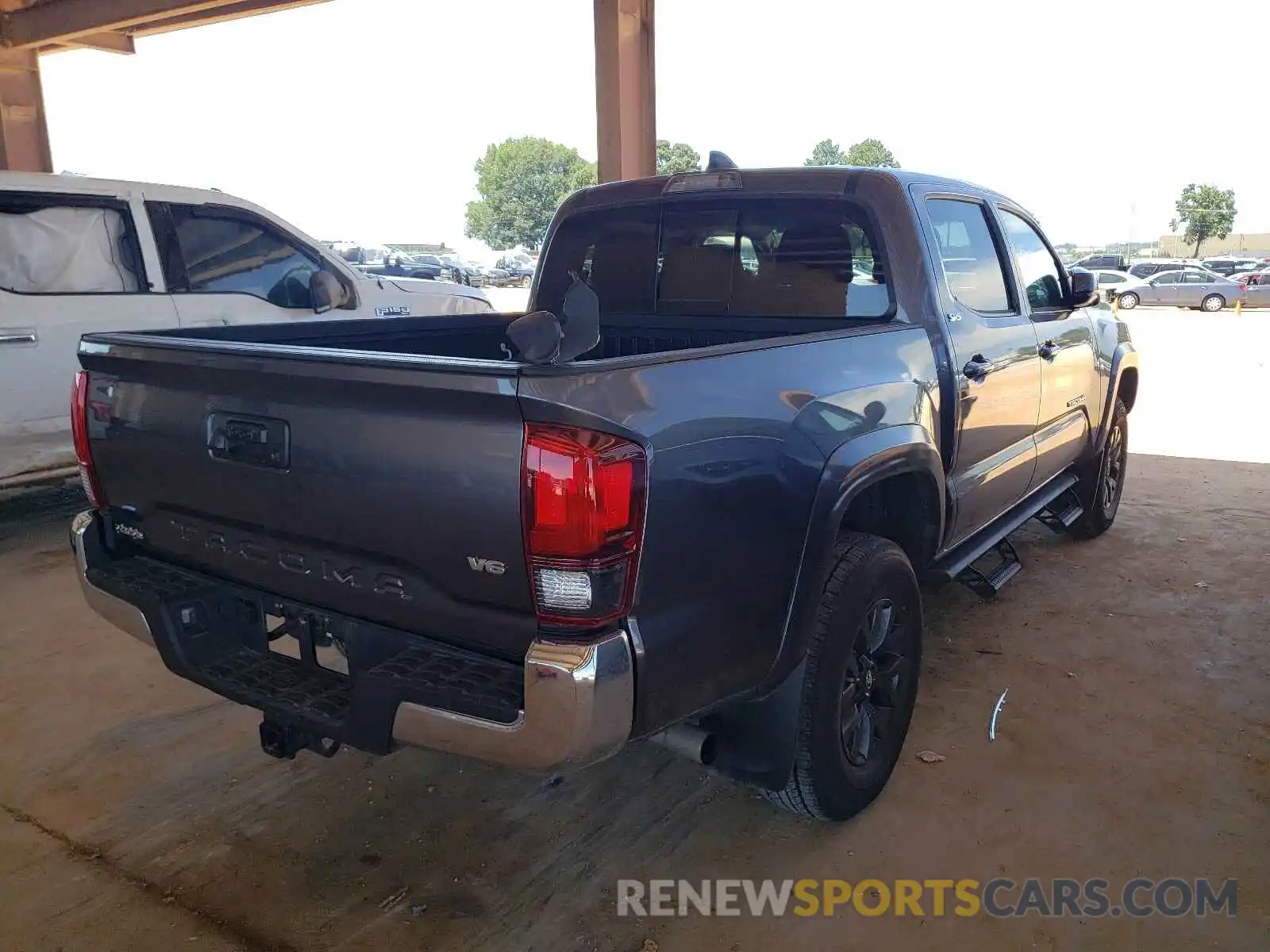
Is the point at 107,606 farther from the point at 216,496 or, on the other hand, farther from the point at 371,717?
the point at 371,717

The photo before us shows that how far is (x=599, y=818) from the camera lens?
9.55 feet

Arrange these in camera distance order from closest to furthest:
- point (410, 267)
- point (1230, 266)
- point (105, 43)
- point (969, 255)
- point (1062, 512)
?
1. point (969, 255)
2. point (1062, 512)
3. point (105, 43)
4. point (410, 267)
5. point (1230, 266)

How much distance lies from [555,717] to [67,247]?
5147mm

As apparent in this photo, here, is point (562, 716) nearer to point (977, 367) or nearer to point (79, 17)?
point (977, 367)

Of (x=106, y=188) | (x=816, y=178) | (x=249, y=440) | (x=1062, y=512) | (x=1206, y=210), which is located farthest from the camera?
(x=1206, y=210)

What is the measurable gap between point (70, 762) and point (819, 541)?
2645 millimetres

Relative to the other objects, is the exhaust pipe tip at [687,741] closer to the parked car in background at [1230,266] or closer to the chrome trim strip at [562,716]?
the chrome trim strip at [562,716]

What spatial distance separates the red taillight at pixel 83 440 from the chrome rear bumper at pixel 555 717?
1.41 metres

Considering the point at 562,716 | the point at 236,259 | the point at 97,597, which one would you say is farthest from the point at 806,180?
the point at 236,259

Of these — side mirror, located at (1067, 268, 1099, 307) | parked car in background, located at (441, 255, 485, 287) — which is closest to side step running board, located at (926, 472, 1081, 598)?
side mirror, located at (1067, 268, 1099, 307)

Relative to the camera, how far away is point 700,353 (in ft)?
7.02

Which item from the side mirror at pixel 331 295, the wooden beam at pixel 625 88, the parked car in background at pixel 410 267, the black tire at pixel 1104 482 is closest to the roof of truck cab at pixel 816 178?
the black tire at pixel 1104 482

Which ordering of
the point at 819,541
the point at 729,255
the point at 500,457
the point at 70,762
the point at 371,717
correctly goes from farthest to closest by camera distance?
the point at 729,255 → the point at 70,762 → the point at 819,541 → the point at 371,717 → the point at 500,457

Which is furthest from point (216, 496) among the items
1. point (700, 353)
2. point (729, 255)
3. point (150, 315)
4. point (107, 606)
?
point (150, 315)
